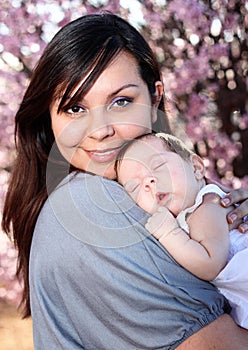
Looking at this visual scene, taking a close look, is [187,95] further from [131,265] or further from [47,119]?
[131,265]

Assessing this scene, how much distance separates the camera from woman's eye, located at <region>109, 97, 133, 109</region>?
6.40ft

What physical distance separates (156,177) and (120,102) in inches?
8.7

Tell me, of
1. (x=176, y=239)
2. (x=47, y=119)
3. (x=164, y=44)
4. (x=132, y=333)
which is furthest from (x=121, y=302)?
(x=164, y=44)

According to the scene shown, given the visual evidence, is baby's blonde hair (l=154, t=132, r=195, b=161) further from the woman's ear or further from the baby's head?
the woman's ear

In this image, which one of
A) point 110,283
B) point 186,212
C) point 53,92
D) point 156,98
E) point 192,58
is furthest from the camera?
point 192,58

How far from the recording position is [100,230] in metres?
1.77

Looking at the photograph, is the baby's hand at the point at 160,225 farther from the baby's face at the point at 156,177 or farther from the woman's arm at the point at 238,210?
the woman's arm at the point at 238,210

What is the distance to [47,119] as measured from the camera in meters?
2.18

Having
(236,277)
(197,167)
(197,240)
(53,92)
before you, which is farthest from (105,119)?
(236,277)

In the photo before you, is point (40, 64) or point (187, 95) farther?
point (187, 95)

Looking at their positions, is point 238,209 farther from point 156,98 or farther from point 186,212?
point 156,98

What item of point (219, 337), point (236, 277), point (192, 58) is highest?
point (236, 277)

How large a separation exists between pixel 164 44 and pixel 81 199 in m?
2.57

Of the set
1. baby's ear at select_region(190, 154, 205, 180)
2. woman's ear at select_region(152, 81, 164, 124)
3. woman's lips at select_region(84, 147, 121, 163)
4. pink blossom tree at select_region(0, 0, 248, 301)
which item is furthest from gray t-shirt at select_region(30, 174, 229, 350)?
pink blossom tree at select_region(0, 0, 248, 301)
